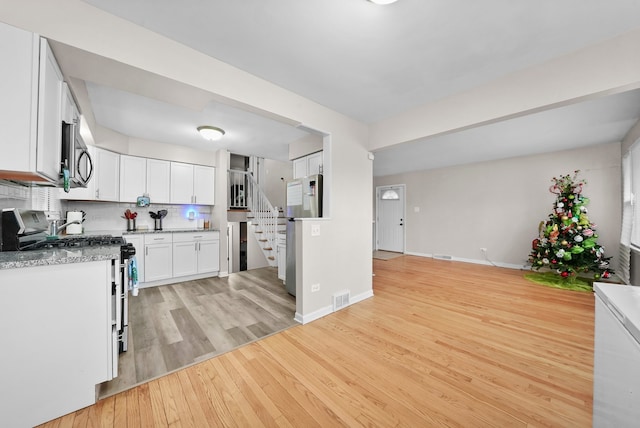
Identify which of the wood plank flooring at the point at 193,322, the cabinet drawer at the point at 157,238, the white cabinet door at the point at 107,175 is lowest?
the wood plank flooring at the point at 193,322

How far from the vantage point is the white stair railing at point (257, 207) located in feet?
16.5

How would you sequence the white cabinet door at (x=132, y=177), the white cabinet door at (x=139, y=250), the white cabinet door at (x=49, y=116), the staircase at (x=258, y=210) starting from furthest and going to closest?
1. the staircase at (x=258, y=210)
2. the white cabinet door at (x=132, y=177)
3. the white cabinet door at (x=139, y=250)
4. the white cabinet door at (x=49, y=116)

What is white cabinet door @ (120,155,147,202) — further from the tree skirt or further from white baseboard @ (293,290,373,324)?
the tree skirt

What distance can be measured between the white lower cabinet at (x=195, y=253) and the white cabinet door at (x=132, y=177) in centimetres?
99

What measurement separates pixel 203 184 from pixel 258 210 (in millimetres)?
1342

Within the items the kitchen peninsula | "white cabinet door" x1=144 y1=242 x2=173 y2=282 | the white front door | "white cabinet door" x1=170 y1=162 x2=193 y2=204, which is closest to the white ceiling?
"white cabinet door" x1=170 y1=162 x2=193 y2=204

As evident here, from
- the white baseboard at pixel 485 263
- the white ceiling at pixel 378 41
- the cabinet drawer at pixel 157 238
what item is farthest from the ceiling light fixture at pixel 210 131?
the white baseboard at pixel 485 263

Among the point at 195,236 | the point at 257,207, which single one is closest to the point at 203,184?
the point at 195,236

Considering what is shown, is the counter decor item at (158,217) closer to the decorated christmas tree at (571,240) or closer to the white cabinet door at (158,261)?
the white cabinet door at (158,261)

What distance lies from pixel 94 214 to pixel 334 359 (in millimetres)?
4592

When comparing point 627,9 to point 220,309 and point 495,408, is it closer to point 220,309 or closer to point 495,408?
point 495,408

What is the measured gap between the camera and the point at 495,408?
147 cm

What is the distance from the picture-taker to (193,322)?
2.65m

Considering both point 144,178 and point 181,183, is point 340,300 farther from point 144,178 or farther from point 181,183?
point 144,178
